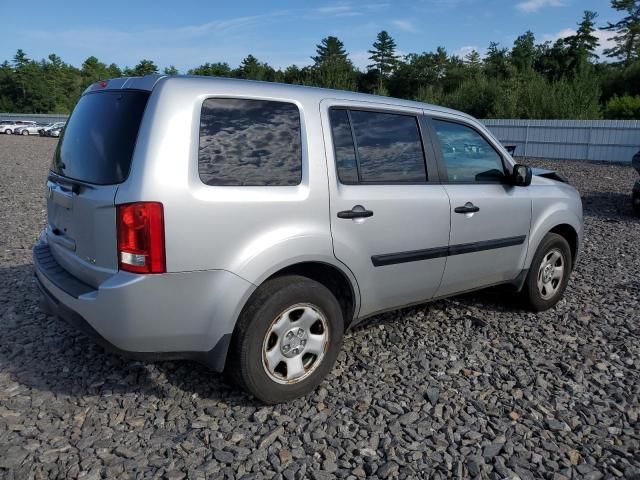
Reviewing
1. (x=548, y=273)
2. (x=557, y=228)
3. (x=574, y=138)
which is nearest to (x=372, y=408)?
(x=548, y=273)

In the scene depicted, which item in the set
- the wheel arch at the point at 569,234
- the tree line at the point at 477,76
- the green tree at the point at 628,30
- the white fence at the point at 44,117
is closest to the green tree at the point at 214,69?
the tree line at the point at 477,76

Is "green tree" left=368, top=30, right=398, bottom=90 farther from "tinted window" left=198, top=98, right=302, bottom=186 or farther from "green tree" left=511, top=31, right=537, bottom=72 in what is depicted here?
"tinted window" left=198, top=98, right=302, bottom=186

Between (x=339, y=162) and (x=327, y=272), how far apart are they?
682mm

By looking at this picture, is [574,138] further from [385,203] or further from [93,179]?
[93,179]

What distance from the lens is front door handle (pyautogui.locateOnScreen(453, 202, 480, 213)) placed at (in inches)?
151

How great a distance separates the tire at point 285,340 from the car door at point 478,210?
1.14m

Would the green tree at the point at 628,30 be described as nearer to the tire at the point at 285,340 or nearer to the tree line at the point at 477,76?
the tree line at the point at 477,76

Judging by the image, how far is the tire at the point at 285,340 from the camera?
2896mm

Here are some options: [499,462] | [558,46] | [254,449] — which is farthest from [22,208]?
[558,46]

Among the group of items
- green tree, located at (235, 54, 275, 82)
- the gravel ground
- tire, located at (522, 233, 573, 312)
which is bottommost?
the gravel ground

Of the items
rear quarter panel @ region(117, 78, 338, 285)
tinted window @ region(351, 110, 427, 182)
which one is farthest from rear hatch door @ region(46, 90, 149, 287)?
tinted window @ region(351, 110, 427, 182)

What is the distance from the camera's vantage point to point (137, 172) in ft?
8.52

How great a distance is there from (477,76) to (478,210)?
121ft

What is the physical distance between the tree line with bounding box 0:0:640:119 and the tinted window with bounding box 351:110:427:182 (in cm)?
128
